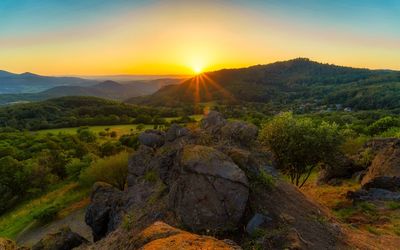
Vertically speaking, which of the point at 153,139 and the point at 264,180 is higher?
the point at 264,180

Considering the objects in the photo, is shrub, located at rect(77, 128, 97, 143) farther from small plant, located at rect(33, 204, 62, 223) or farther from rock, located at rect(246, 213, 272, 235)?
rock, located at rect(246, 213, 272, 235)

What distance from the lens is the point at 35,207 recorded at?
55.4 meters

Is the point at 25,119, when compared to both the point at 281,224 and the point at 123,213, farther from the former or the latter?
the point at 281,224

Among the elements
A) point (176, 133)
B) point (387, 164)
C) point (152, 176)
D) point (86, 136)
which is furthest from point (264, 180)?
point (86, 136)

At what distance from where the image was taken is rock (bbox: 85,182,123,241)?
24.3 metres

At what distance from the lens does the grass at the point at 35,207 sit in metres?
45.8

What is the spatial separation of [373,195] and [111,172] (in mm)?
34099

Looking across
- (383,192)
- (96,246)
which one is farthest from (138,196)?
(383,192)

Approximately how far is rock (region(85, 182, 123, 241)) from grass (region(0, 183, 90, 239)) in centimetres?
2184

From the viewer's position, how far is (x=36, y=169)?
215ft

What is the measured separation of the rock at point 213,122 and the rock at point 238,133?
2.00ft

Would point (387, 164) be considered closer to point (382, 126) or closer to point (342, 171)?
point (342, 171)

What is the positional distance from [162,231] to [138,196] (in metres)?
11.1

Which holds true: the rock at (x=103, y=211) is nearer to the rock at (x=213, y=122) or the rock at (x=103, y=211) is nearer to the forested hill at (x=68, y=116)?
the rock at (x=213, y=122)
